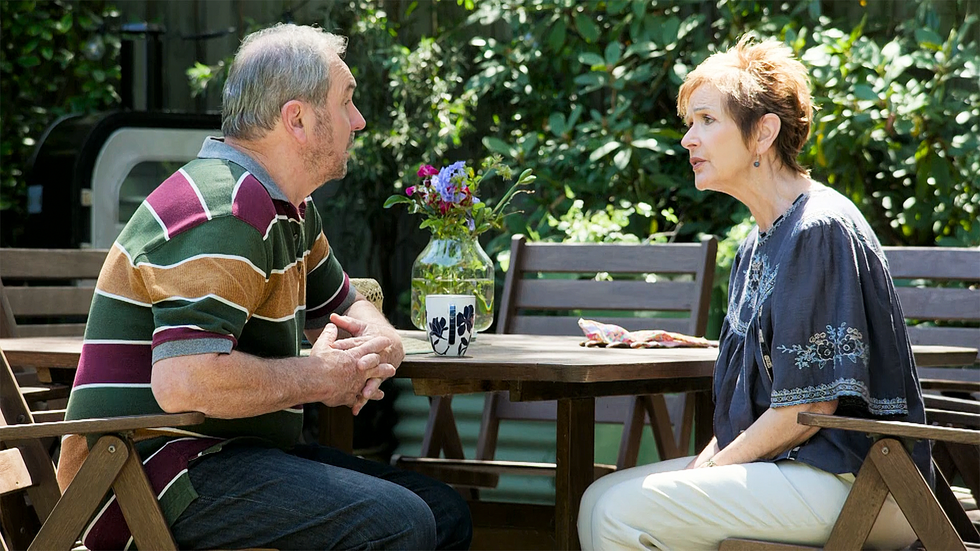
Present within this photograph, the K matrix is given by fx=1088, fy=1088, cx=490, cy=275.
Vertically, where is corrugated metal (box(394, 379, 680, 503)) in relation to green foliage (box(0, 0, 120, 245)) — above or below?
below

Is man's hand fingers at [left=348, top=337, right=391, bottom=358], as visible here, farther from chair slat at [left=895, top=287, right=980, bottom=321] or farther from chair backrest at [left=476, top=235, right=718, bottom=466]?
chair slat at [left=895, top=287, right=980, bottom=321]

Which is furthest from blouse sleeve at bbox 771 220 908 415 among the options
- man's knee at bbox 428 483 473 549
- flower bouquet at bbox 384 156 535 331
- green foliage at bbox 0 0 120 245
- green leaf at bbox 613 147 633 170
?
green foliage at bbox 0 0 120 245

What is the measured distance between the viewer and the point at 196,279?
6.10 feet

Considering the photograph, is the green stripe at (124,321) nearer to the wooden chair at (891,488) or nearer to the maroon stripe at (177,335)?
the maroon stripe at (177,335)

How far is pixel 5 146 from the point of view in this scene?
621cm

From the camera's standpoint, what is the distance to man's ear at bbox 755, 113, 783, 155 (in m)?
2.41

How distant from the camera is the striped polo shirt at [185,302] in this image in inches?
73.3

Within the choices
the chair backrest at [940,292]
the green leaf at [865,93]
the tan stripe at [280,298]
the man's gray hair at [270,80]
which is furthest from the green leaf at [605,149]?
the tan stripe at [280,298]

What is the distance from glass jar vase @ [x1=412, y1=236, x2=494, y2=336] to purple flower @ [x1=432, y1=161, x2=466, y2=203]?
132 mm

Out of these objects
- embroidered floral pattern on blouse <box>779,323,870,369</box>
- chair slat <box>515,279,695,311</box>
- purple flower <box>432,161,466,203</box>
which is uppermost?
purple flower <box>432,161,466,203</box>

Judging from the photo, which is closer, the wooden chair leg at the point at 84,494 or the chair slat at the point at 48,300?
the wooden chair leg at the point at 84,494

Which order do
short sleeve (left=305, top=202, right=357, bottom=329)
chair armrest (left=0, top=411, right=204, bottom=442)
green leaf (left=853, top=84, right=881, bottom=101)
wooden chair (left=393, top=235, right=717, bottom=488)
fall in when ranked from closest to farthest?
chair armrest (left=0, top=411, right=204, bottom=442) < short sleeve (left=305, top=202, right=357, bottom=329) < wooden chair (left=393, top=235, right=717, bottom=488) < green leaf (left=853, top=84, right=881, bottom=101)

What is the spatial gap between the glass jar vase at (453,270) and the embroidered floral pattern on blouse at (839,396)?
38.5 inches

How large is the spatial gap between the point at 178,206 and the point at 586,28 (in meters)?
3.65
